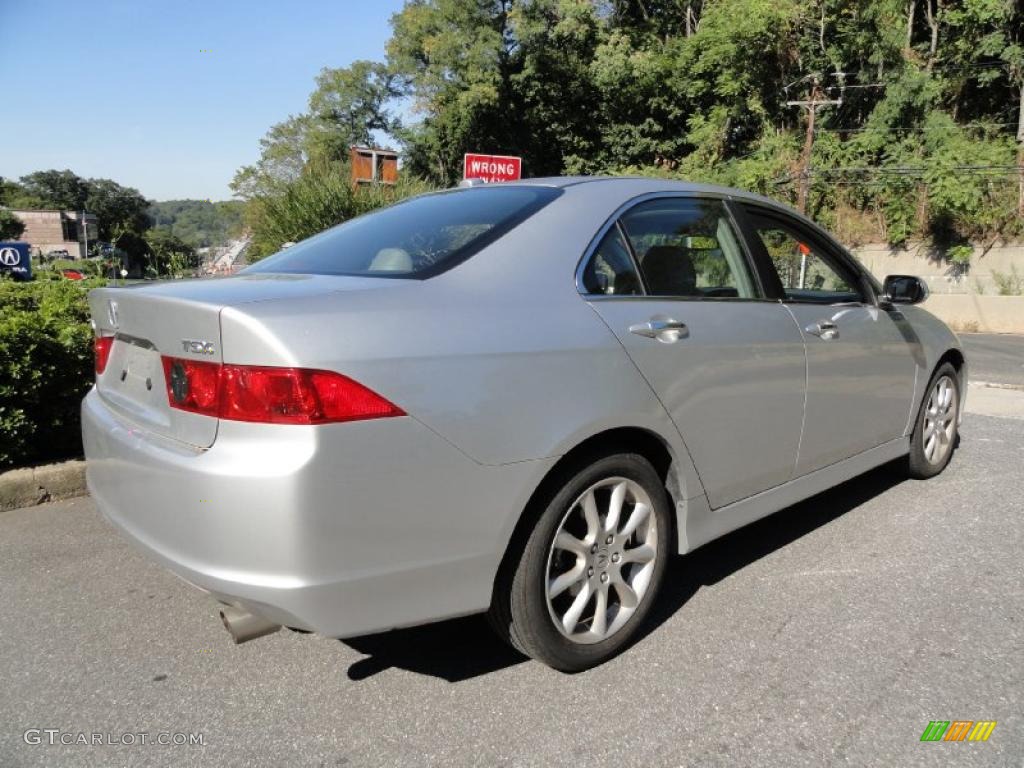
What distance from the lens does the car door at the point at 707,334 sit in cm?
259

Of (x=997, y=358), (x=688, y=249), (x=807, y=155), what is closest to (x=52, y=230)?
(x=807, y=155)

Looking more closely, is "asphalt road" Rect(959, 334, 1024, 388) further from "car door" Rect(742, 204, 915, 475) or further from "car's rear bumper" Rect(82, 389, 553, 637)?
"car's rear bumper" Rect(82, 389, 553, 637)

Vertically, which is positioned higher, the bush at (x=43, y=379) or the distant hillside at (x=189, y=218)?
the distant hillside at (x=189, y=218)

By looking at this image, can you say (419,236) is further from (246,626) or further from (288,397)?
(246,626)

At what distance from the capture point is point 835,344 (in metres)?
3.41

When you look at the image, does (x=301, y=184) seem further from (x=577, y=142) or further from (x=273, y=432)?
(x=577, y=142)

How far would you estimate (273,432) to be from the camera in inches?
73.6

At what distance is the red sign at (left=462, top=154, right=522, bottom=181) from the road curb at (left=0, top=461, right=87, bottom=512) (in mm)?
7152

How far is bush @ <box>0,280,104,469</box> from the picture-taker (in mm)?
4074

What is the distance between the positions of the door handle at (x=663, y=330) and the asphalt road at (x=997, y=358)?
7.80 m

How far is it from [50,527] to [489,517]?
9.44ft

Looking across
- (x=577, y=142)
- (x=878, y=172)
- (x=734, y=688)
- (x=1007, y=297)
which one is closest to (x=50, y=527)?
(x=734, y=688)

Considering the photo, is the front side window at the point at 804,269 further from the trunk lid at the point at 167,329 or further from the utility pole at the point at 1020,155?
the utility pole at the point at 1020,155

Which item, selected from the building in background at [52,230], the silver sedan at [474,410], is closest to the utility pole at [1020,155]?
the silver sedan at [474,410]
